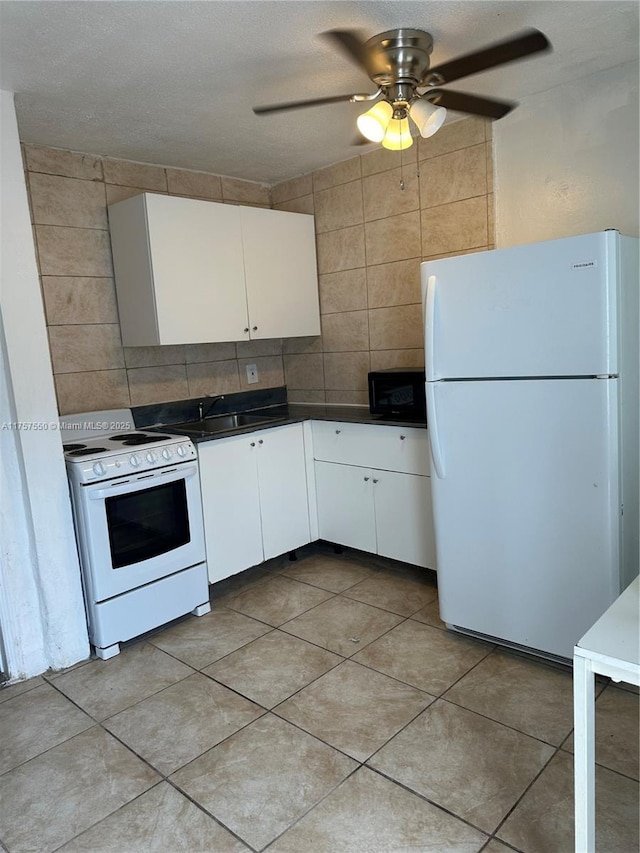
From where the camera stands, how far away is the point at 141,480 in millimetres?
2588

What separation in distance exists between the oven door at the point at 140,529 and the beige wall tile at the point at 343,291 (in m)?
1.51

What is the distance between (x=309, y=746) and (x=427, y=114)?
84.1 inches

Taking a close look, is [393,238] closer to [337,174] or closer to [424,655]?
[337,174]

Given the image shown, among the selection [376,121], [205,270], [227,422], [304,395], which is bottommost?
[227,422]

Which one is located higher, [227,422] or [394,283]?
[394,283]

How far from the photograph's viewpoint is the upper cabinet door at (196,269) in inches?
118

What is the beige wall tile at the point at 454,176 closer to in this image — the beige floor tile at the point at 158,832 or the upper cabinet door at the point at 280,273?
the upper cabinet door at the point at 280,273

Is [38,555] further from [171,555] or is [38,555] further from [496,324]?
[496,324]

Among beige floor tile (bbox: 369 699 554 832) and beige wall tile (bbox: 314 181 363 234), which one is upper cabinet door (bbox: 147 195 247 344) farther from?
beige floor tile (bbox: 369 699 554 832)

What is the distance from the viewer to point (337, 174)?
3.58m

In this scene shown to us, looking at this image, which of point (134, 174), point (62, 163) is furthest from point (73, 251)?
point (134, 174)

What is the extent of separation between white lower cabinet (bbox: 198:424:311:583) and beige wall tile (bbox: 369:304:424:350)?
732 mm

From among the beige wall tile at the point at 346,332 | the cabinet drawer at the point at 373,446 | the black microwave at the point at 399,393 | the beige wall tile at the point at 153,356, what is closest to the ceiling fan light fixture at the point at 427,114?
the black microwave at the point at 399,393

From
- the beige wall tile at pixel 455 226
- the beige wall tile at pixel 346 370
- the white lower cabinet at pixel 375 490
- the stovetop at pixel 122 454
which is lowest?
the white lower cabinet at pixel 375 490
